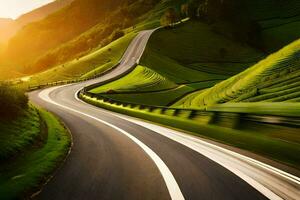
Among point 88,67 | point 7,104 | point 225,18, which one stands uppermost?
point 225,18

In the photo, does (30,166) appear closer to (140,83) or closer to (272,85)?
(272,85)

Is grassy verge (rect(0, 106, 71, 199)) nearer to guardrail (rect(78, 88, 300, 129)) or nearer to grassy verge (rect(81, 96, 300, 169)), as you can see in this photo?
grassy verge (rect(81, 96, 300, 169))

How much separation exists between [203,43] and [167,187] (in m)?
118

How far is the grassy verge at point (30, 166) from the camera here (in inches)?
404

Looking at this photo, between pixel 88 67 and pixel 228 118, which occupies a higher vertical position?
pixel 88 67

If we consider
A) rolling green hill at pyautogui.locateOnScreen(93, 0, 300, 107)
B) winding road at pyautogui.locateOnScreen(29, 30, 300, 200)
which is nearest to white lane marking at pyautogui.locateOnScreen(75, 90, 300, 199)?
winding road at pyautogui.locateOnScreen(29, 30, 300, 200)

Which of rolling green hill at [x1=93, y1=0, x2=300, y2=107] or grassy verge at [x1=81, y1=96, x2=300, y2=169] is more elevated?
rolling green hill at [x1=93, y1=0, x2=300, y2=107]

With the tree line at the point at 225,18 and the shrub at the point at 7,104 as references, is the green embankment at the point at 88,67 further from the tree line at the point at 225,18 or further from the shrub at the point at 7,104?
the shrub at the point at 7,104

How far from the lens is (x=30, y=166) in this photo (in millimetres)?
12758

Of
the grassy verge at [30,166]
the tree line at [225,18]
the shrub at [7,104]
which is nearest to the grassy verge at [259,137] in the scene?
the grassy verge at [30,166]

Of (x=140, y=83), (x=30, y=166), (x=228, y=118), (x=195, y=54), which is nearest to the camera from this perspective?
(x=30, y=166)

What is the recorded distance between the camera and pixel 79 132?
23.4m

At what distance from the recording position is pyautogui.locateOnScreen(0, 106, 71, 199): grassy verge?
10259mm

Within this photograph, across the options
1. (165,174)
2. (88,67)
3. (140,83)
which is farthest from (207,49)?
(165,174)
